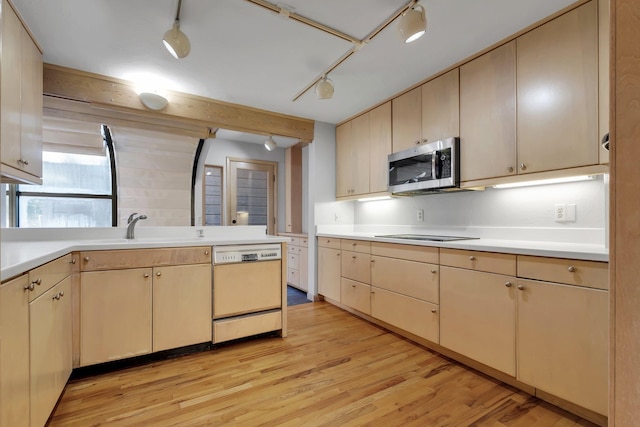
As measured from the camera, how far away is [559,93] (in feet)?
5.86

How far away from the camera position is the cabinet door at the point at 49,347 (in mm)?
1237

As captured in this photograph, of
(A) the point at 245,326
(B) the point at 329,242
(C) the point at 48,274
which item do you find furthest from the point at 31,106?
(B) the point at 329,242

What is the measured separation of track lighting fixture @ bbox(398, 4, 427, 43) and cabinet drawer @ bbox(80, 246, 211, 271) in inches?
78.9

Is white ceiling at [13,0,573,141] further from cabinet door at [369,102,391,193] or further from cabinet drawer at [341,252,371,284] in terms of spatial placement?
cabinet drawer at [341,252,371,284]

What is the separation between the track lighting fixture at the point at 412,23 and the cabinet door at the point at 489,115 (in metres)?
0.90

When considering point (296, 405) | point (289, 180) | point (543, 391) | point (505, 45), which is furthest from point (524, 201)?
point (289, 180)

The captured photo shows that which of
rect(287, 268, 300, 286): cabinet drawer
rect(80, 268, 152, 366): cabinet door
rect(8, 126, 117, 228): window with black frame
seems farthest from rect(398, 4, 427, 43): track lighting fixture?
rect(8, 126, 117, 228): window with black frame

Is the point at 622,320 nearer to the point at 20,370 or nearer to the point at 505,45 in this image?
the point at 20,370

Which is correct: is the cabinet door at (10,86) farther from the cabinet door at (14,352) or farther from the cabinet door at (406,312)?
the cabinet door at (406,312)

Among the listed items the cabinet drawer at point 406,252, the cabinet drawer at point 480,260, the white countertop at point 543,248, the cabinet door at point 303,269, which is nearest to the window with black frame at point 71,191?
the cabinet door at point 303,269

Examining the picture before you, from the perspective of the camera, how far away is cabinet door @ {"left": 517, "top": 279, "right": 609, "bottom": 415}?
1.41 m

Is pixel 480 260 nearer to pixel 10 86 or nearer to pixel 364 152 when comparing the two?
pixel 364 152

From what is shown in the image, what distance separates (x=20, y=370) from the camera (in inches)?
43.4

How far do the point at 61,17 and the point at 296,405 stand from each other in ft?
9.15
